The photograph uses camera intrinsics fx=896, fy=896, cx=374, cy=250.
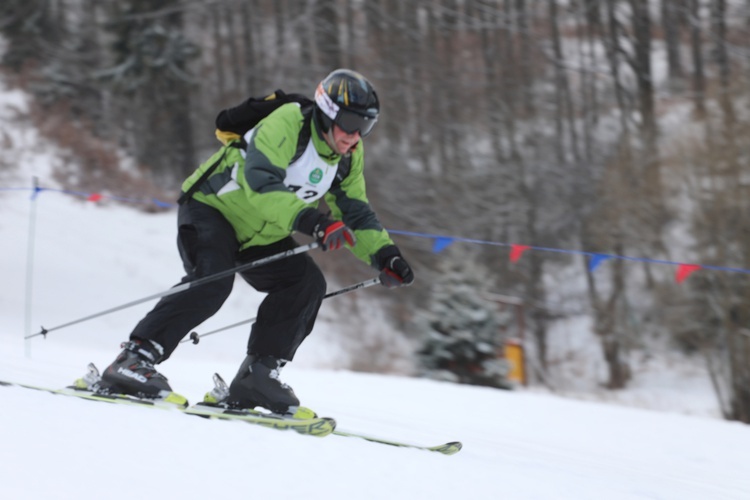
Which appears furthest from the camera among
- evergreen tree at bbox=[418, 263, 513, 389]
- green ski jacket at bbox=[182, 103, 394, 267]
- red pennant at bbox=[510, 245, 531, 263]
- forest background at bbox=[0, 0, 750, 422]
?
forest background at bbox=[0, 0, 750, 422]

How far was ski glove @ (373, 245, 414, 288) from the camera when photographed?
159 inches

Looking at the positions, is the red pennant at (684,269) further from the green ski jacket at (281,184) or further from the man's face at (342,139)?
the man's face at (342,139)

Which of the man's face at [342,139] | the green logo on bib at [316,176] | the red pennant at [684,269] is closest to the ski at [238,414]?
the green logo on bib at [316,176]

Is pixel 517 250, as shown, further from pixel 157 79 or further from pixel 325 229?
pixel 157 79

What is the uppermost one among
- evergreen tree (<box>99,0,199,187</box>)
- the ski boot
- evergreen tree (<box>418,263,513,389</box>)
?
evergreen tree (<box>99,0,199,187</box>)

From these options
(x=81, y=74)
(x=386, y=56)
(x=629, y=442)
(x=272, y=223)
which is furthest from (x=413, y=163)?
(x=272, y=223)

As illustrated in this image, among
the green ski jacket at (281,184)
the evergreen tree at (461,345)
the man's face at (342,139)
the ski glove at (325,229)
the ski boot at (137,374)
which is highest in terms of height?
the man's face at (342,139)

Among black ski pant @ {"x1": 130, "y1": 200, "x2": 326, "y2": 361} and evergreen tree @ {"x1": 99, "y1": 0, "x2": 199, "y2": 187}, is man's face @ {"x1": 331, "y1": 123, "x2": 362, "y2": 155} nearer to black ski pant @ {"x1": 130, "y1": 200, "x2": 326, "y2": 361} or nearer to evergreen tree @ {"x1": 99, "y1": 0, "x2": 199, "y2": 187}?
black ski pant @ {"x1": 130, "y1": 200, "x2": 326, "y2": 361}

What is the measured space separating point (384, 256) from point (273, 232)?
521 mm

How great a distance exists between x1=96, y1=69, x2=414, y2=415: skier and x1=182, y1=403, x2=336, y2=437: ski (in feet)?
0.49

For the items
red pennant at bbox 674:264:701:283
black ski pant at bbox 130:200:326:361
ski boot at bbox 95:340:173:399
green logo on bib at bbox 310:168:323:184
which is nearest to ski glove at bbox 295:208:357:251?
green logo on bib at bbox 310:168:323:184

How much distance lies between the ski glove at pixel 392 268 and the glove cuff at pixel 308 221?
0.53 meters

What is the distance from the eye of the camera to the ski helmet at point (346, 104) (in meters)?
3.79

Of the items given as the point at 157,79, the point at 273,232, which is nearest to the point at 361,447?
the point at 273,232
